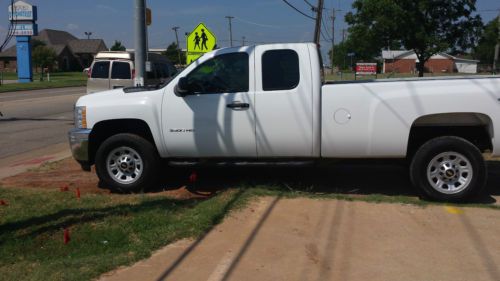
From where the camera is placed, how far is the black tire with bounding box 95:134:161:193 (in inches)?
275

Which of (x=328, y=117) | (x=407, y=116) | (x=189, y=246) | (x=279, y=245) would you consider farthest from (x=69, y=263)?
(x=407, y=116)

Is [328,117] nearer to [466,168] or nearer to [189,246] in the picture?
[466,168]

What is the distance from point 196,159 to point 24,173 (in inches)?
133

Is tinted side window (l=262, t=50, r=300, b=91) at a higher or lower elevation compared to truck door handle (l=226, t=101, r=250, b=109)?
higher

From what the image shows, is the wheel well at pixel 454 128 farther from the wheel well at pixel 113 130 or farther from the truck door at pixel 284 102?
the wheel well at pixel 113 130

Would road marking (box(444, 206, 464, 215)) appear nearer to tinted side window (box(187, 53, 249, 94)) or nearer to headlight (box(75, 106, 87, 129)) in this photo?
tinted side window (box(187, 53, 249, 94))

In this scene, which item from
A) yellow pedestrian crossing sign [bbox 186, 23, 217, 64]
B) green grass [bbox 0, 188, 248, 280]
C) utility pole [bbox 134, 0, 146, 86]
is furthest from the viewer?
yellow pedestrian crossing sign [bbox 186, 23, 217, 64]

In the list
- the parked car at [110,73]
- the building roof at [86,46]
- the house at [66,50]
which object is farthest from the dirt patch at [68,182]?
the building roof at [86,46]

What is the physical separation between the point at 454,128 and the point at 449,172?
0.60 m

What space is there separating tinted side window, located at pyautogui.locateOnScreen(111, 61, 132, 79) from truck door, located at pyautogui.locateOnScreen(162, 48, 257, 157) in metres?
10.2

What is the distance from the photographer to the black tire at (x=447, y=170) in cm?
634

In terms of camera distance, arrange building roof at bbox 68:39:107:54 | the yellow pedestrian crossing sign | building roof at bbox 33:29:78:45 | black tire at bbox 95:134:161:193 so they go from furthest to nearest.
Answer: building roof at bbox 68:39:107:54, building roof at bbox 33:29:78:45, the yellow pedestrian crossing sign, black tire at bbox 95:134:161:193

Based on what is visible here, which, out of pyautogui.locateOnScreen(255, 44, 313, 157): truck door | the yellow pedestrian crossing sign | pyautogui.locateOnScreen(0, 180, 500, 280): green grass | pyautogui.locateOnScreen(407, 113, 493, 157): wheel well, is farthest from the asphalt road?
pyautogui.locateOnScreen(407, 113, 493, 157): wheel well

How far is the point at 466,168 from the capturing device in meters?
6.38
